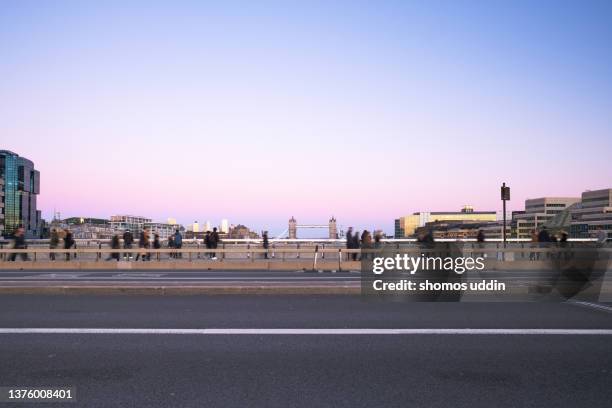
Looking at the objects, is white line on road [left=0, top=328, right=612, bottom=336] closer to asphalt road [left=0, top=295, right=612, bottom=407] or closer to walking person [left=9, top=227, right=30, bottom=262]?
asphalt road [left=0, top=295, right=612, bottom=407]

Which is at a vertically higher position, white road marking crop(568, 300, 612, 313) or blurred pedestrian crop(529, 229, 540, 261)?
→ blurred pedestrian crop(529, 229, 540, 261)

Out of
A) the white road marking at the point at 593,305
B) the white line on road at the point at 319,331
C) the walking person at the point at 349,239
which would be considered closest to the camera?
the white line on road at the point at 319,331

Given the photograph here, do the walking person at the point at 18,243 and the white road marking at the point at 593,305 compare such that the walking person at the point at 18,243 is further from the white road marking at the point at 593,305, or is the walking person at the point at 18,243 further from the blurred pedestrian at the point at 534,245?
the white road marking at the point at 593,305

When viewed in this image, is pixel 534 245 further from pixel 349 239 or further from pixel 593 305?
pixel 593 305

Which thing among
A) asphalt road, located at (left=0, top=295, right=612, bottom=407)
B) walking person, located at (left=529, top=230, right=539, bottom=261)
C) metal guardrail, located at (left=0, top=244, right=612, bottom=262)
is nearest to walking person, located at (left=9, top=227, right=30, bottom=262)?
metal guardrail, located at (left=0, top=244, right=612, bottom=262)

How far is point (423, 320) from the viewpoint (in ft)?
33.3

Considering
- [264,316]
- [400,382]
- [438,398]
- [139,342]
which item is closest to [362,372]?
[400,382]

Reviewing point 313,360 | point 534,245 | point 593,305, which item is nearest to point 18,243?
point 534,245

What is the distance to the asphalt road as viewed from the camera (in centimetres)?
570

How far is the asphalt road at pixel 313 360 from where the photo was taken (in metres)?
5.70

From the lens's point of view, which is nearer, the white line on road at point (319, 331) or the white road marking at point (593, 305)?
the white line on road at point (319, 331)

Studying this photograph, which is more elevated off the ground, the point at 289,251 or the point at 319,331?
the point at 289,251

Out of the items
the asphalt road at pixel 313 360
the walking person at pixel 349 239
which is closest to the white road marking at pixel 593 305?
the asphalt road at pixel 313 360

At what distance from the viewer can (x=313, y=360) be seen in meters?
7.12
